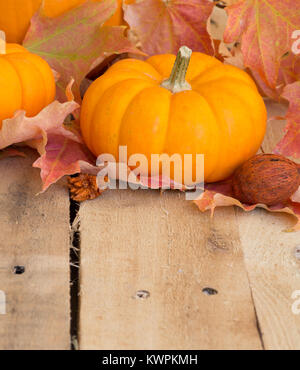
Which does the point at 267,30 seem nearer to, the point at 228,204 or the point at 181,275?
the point at 228,204

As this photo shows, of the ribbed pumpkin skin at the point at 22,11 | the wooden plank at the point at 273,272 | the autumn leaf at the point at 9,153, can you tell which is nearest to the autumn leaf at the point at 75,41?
the ribbed pumpkin skin at the point at 22,11

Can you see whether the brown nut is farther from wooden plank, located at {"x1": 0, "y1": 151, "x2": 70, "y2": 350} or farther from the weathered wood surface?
wooden plank, located at {"x1": 0, "y1": 151, "x2": 70, "y2": 350}

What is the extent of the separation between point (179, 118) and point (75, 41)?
0.28 metres

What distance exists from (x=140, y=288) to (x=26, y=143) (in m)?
0.35

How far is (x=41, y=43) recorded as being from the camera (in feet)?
3.65

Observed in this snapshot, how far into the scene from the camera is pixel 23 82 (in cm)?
99

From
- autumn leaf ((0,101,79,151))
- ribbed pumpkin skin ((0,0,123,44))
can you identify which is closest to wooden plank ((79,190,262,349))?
autumn leaf ((0,101,79,151))

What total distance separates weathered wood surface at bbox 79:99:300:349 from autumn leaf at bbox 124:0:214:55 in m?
0.32

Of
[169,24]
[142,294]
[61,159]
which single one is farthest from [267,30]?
[142,294]


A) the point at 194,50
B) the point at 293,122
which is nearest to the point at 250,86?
the point at 293,122

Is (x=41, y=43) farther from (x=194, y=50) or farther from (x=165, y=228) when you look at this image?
(x=165, y=228)

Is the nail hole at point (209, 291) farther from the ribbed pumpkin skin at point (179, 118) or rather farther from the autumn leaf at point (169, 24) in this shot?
the autumn leaf at point (169, 24)

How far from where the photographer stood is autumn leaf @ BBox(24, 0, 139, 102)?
1.10 m

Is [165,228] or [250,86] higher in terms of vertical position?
[250,86]
